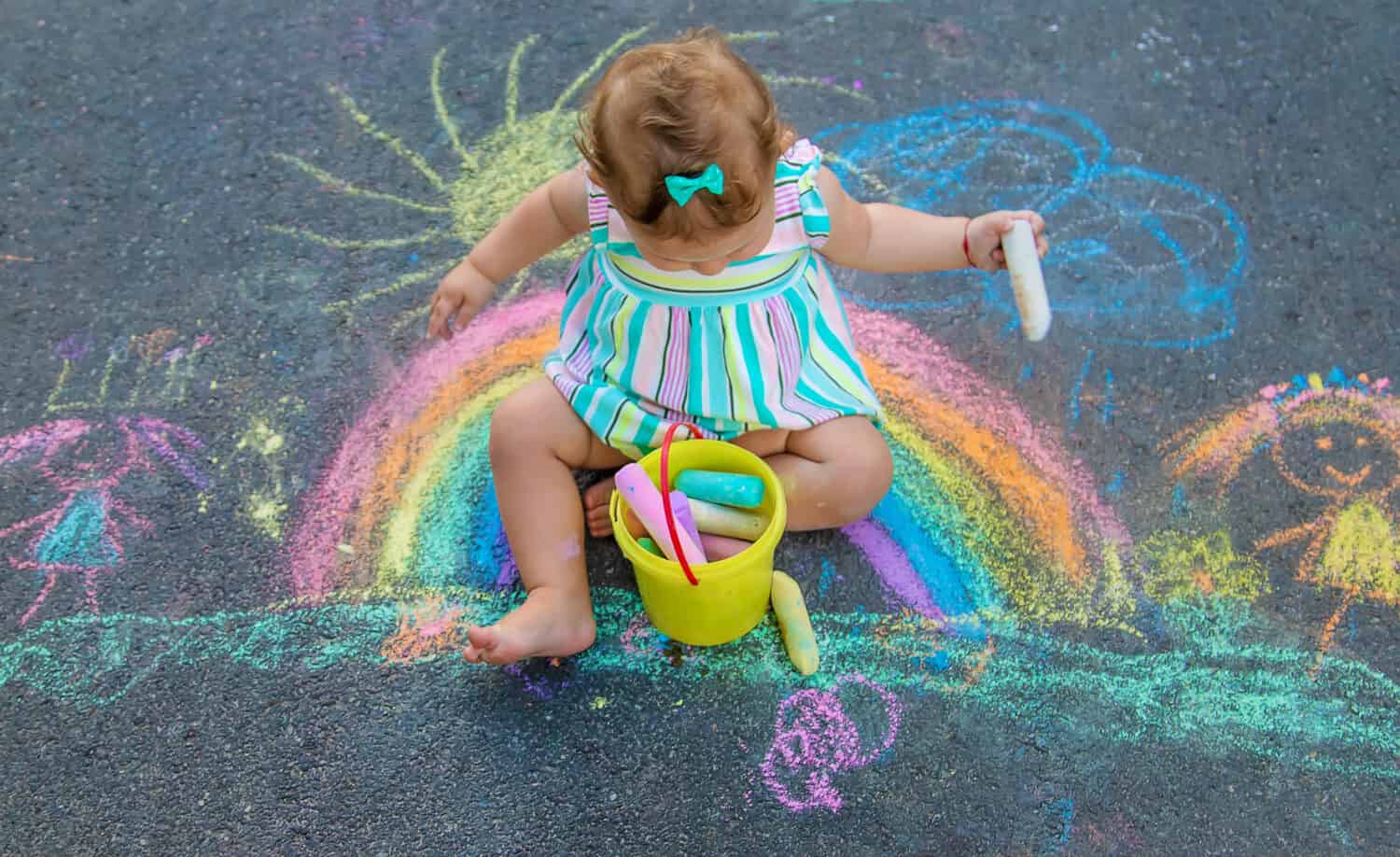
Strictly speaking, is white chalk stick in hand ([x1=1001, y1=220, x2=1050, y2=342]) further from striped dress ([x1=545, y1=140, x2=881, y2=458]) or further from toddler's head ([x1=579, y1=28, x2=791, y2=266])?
toddler's head ([x1=579, y1=28, x2=791, y2=266])

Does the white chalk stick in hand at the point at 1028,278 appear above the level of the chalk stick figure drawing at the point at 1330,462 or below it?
above

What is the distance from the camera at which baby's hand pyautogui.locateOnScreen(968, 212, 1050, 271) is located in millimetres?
1431

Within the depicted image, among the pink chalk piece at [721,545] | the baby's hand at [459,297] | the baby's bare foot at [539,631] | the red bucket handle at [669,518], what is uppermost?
the baby's hand at [459,297]

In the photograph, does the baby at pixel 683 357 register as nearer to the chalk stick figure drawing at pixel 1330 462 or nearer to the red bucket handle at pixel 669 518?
the red bucket handle at pixel 669 518

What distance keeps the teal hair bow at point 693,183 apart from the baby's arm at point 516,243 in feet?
1.24

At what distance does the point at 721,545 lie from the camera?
144cm

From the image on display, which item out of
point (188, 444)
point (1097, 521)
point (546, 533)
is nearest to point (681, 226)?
point (546, 533)

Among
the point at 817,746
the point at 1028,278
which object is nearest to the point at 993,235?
the point at 1028,278

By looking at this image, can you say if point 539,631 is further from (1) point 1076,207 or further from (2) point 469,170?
(1) point 1076,207

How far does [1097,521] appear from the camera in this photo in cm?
161

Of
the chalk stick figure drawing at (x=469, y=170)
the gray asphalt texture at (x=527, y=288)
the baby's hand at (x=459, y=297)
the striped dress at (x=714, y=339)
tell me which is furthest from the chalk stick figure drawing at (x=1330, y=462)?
the baby's hand at (x=459, y=297)

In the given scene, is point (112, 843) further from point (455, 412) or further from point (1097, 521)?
point (1097, 521)

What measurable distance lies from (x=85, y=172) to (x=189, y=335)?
483mm

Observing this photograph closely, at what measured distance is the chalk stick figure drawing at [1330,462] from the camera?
61.4 inches
